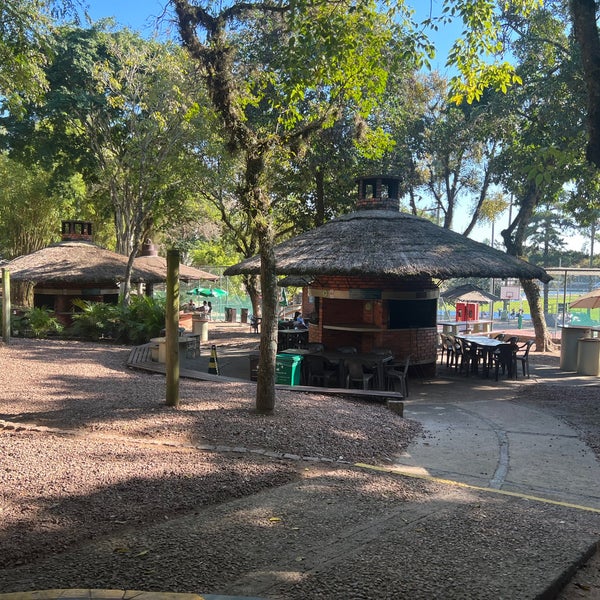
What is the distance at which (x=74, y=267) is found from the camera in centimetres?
2175

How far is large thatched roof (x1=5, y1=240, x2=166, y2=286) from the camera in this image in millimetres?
21141

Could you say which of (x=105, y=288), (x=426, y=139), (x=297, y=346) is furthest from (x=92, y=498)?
(x=426, y=139)

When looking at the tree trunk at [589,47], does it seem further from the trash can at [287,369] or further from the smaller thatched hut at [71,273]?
the smaller thatched hut at [71,273]

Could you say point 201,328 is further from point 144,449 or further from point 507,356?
point 144,449

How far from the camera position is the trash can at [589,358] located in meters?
15.6

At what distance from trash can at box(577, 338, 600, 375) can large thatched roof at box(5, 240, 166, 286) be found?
611 inches

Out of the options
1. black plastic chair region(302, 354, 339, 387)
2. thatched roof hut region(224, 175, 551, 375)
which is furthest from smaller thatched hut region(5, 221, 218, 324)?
black plastic chair region(302, 354, 339, 387)

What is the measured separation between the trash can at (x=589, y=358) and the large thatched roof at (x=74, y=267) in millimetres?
15508

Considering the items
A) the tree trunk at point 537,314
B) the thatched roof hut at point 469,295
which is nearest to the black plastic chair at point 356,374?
the tree trunk at point 537,314

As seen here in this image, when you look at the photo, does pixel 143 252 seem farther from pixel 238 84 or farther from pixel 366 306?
pixel 238 84

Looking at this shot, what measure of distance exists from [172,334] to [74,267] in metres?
15.3

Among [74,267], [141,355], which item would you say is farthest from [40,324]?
[141,355]

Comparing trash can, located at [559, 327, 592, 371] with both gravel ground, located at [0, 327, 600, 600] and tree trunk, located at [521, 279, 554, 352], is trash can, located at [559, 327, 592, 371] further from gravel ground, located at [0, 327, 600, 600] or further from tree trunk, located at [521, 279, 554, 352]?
gravel ground, located at [0, 327, 600, 600]

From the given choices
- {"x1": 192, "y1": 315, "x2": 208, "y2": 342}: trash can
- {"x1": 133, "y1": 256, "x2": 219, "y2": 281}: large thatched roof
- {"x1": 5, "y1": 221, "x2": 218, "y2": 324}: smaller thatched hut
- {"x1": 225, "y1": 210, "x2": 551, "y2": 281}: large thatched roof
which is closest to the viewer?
{"x1": 225, "y1": 210, "x2": 551, "y2": 281}: large thatched roof
